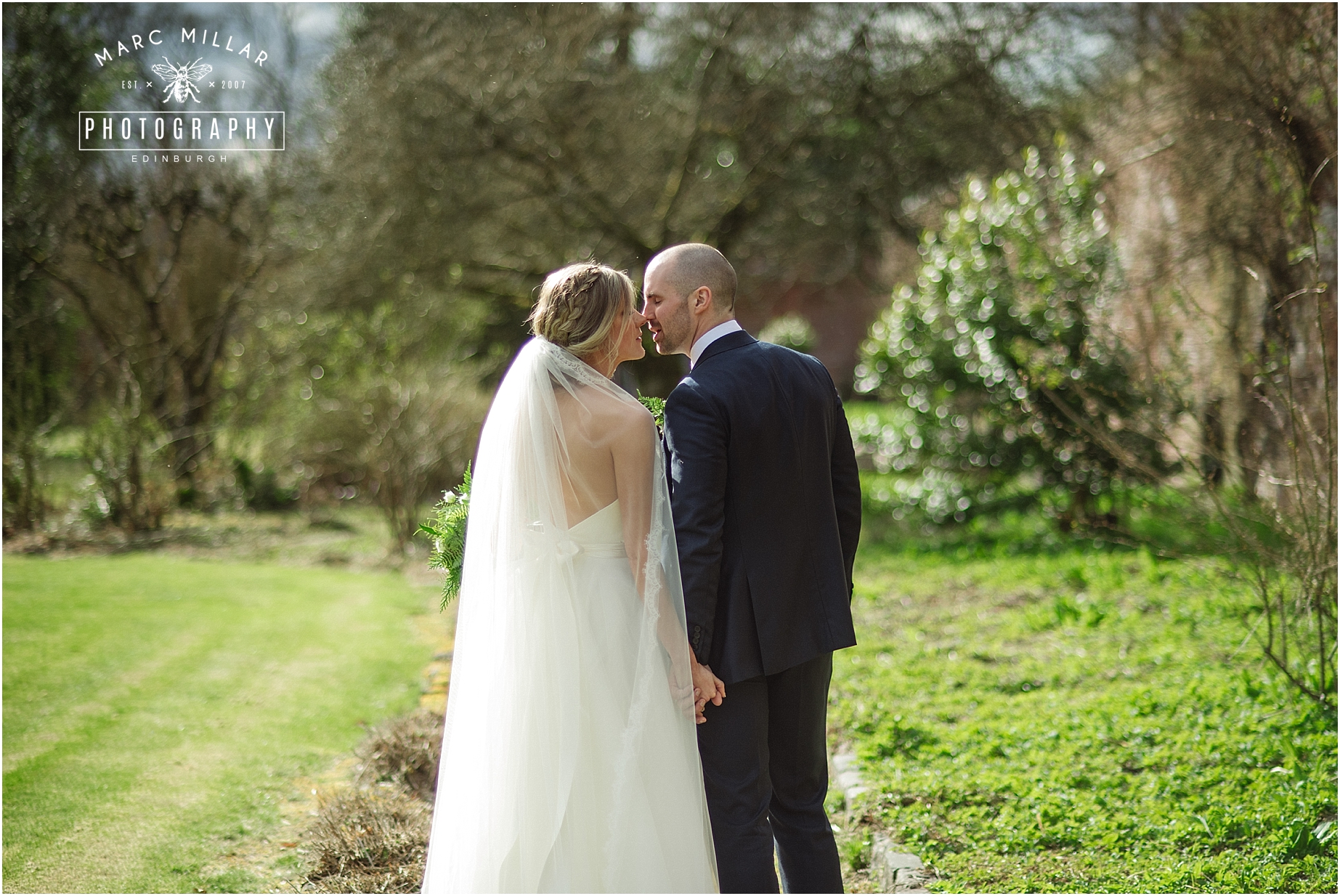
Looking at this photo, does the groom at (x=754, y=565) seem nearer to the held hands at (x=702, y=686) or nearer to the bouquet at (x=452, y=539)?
the held hands at (x=702, y=686)

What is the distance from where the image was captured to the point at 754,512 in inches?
99.9

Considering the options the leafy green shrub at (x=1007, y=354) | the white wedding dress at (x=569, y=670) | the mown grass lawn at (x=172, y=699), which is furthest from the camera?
the leafy green shrub at (x=1007, y=354)

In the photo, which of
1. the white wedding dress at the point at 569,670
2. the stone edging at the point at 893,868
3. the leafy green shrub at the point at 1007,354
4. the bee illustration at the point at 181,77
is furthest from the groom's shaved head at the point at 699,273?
the bee illustration at the point at 181,77

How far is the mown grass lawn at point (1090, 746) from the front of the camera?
3143 millimetres

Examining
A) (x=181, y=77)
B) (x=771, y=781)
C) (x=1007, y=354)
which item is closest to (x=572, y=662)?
(x=771, y=781)

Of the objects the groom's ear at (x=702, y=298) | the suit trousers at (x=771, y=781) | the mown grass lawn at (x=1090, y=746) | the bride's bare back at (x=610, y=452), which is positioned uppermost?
the groom's ear at (x=702, y=298)

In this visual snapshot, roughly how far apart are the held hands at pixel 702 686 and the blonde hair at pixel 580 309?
941 mm

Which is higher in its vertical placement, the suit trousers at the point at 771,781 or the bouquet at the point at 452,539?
the bouquet at the point at 452,539

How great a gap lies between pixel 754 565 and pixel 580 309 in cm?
88

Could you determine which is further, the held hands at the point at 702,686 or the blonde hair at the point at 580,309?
the blonde hair at the point at 580,309

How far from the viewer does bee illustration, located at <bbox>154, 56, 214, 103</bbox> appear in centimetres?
903

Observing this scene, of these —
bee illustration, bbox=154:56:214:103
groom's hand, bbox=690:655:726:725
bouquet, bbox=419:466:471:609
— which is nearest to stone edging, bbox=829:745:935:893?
groom's hand, bbox=690:655:726:725

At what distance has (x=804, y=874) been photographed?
2.66 metres

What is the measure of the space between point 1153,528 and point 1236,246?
319 centimetres
